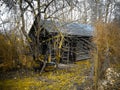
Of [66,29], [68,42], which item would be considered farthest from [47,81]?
[68,42]

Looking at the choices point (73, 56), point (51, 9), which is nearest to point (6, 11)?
point (51, 9)

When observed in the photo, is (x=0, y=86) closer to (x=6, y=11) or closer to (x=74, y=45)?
(x=6, y=11)

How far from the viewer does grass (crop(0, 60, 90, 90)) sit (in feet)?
38.6

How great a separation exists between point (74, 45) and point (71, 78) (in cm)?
761

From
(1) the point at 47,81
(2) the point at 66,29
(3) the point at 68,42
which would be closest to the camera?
(1) the point at 47,81

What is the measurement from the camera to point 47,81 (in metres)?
13.0

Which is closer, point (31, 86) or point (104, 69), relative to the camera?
point (104, 69)

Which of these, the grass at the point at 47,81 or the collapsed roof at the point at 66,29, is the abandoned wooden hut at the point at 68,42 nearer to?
the collapsed roof at the point at 66,29

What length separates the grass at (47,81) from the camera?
1176 cm

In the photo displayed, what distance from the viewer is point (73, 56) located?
2062 cm

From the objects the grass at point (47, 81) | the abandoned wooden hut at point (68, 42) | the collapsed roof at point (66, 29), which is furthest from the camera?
the abandoned wooden hut at point (68, 42)

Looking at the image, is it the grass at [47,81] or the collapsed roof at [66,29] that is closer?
the grass at [47,81]

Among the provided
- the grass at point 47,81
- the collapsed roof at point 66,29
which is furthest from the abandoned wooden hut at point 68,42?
the grass at point 47,81

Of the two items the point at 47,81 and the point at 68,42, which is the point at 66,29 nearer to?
the point at 68,42
